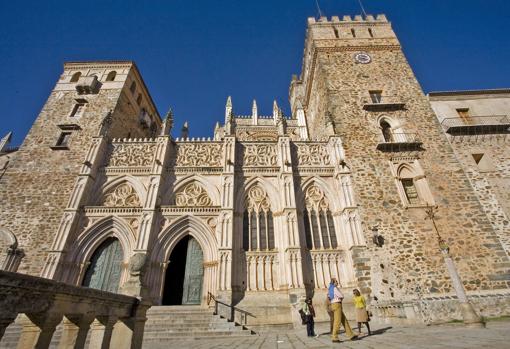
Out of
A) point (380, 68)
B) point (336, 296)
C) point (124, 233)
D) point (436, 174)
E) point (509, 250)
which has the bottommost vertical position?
point (336, 296)

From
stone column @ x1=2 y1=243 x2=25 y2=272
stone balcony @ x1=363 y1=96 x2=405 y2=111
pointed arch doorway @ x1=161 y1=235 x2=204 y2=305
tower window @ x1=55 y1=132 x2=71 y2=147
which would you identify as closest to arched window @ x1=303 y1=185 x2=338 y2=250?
pointed arch doorway @ x1=161 y1=235 x2=204 y2=305

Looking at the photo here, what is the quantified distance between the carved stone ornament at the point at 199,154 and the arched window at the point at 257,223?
3472 mm

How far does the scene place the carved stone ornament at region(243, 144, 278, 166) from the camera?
1644 centimetres

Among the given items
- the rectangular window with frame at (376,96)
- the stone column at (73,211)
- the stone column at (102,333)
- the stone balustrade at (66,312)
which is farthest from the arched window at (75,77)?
the rectangular window with frame at (376,96)

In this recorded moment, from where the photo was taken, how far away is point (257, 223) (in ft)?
47.5

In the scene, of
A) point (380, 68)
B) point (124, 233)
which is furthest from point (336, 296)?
point (380, 68)

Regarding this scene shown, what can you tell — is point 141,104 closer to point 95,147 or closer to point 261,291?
point 95,147

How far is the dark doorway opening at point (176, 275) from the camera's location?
1298 centimetres

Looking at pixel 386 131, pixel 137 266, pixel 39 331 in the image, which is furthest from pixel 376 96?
pixel 39 331

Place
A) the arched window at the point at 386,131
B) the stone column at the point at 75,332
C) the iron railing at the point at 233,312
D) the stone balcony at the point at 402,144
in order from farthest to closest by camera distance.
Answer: the arched window at the point at 386,131 → the stone balcony at the point at 402,144 → the iron railing at the point at 233,312 → the stone column at the point at 75,332

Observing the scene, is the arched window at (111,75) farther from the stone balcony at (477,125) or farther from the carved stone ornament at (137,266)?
the stone balcony at (477,125)

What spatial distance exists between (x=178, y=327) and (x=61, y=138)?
52.8ft

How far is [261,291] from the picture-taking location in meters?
12.5

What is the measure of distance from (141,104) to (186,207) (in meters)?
15.3
